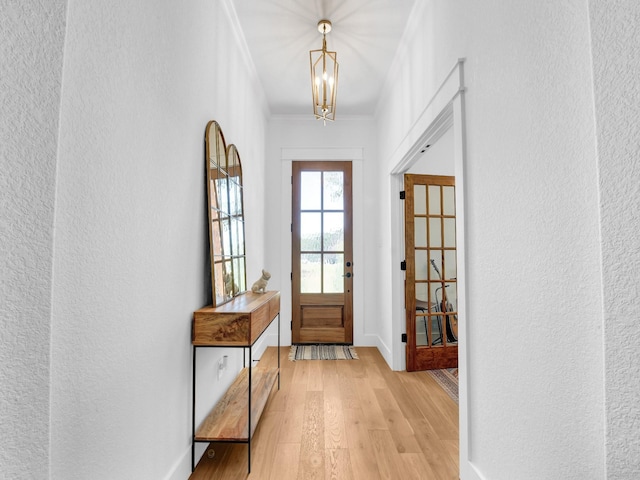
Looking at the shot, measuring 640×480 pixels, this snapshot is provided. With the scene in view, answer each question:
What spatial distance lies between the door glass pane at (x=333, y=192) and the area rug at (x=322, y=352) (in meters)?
1.71

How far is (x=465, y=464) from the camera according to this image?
166 centimetres

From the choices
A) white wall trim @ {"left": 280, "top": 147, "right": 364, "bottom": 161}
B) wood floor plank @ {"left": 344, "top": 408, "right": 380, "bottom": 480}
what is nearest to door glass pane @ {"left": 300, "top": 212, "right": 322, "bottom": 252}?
white wall trim @ {"left": 280, "top": 147, "right": 364, "bottom": 161}

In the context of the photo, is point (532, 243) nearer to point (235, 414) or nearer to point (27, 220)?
point (27, 220)

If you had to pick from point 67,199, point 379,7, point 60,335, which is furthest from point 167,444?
point 379,7

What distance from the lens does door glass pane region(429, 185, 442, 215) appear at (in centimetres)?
350

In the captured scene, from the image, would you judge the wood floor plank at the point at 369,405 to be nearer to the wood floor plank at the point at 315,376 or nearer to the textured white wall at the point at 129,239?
the wood floor plank at the point at 315,376

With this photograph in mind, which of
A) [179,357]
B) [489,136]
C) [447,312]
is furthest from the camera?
[447,312]

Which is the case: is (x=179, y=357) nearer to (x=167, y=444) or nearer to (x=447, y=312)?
(x=167, y=444)

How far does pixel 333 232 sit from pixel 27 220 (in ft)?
12.1

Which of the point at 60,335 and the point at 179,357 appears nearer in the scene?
the point at 60,335

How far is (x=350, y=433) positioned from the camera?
214 centimetres

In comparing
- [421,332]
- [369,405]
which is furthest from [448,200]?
[369,405]

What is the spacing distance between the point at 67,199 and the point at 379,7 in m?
2.42

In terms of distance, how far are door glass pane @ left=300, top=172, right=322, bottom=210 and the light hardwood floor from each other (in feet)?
6.58
